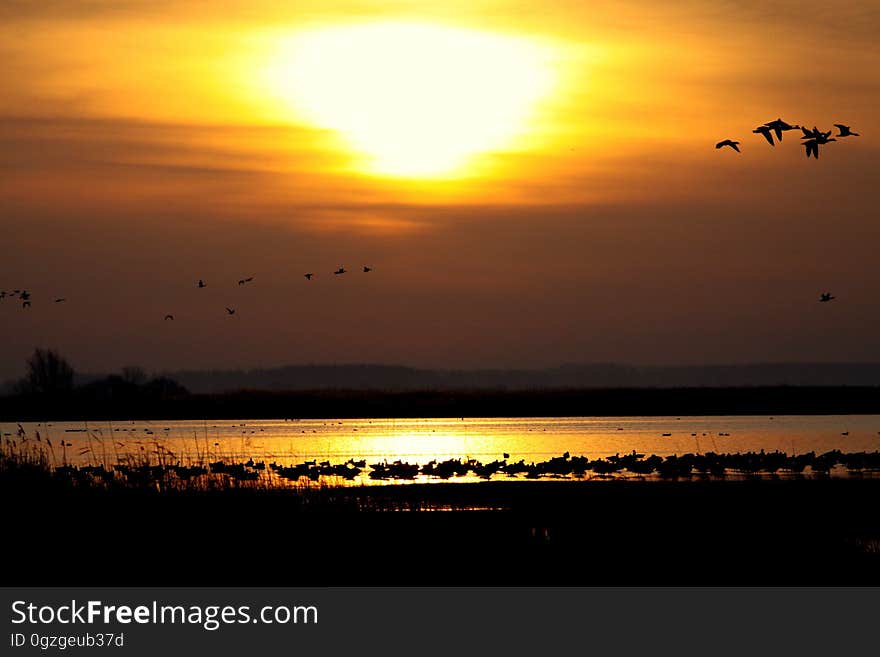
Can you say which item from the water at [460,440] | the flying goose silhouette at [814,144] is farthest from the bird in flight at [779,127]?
the water at [460,440]

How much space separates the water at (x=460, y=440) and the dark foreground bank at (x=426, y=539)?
12.0 meters

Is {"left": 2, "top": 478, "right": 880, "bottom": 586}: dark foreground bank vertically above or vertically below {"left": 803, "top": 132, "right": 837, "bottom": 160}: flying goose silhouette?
below

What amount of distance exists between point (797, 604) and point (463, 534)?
718cm

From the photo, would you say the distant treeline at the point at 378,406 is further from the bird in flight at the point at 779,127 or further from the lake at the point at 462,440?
the bird in flight at the point at 779,127

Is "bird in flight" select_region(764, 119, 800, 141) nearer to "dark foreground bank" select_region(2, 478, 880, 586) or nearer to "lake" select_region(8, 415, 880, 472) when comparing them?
"dark foreground bank" select_region(2, 478, 880, 586)

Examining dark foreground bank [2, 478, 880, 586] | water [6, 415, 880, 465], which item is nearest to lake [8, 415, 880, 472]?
water [6, 415, 880, 465]

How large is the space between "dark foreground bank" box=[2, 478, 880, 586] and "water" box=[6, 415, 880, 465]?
1205cm

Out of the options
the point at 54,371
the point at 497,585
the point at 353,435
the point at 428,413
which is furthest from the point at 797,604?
the point at 54,371

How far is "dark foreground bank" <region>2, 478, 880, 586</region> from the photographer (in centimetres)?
1953

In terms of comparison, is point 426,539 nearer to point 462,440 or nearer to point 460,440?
point 462,440

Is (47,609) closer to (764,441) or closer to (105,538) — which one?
(105,538)

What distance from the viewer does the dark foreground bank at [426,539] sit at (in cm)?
1953

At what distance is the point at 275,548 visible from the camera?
21.2 meters

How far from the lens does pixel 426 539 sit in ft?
74.0
